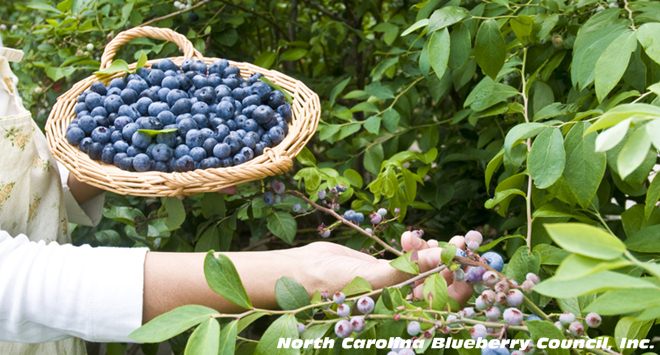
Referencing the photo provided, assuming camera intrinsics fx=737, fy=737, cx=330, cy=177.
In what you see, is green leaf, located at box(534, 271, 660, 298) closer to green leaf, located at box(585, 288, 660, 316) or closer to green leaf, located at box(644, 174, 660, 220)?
green leaf, located at box(585, 288, 660, 316)

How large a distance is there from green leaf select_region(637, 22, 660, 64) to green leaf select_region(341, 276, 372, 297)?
0.44 metres

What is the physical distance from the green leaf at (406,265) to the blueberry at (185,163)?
0.42m

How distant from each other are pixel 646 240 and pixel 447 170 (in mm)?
777

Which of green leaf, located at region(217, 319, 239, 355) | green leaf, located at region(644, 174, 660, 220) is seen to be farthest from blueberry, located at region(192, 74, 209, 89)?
green leaf, located at region(644, 174, 660, 220)

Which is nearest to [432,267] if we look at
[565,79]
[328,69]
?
[565,79]

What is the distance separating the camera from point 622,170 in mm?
480

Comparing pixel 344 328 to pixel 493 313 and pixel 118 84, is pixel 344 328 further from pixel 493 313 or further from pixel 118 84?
pixel 118 84

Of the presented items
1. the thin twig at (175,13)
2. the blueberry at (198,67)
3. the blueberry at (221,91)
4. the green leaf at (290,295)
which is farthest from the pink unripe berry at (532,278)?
the thin twig at (175,13)

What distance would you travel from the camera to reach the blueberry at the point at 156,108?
1.20 m

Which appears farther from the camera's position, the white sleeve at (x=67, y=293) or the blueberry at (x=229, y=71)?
the blueberry at (x=229, y=71)

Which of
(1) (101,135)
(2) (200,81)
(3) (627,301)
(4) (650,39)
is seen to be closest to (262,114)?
(2) (200,81)

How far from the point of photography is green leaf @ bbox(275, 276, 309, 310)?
80 centimetres

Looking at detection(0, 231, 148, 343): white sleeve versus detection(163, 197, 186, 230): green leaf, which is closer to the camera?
detection(0, 231, 148, 343): white sleeve

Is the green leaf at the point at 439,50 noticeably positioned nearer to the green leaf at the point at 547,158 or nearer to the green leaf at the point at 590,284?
the green leaf at the point at 547,158
